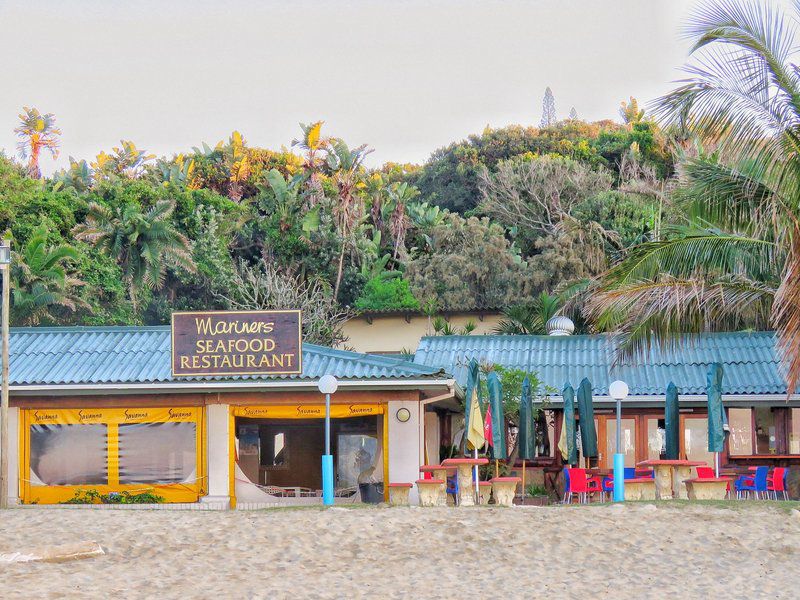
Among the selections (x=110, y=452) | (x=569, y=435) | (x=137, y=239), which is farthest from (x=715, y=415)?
(x=137, y=239)

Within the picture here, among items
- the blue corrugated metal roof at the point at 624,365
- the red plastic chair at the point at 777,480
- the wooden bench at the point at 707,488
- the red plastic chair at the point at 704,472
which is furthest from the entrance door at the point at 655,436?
the wooden bench at the point at 707,488

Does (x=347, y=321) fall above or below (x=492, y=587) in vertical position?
above

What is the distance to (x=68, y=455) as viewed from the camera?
2150 centimetres

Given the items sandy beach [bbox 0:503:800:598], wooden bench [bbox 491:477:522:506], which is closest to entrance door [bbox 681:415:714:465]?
wooden bench [bbox 491:477:522:506]

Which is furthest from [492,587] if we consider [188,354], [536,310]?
[536,310]

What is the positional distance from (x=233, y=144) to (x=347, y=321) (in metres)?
18.6

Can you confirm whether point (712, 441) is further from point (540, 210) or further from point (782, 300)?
point (540, 210)

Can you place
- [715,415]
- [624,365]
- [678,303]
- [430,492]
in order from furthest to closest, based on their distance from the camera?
[624,365] < [715,415] < [678,303] < [430,492]

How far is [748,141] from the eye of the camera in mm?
17328

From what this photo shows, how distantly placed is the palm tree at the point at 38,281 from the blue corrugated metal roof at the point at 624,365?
1588 centimetres

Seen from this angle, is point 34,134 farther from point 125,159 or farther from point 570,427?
point 570,427

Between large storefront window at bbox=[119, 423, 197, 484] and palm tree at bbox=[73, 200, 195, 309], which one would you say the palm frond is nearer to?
large storefront window at bbox=[119, 423, 197, 484]

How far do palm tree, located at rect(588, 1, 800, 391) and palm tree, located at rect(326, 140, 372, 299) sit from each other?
93.2ft

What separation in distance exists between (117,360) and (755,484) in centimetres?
1129
